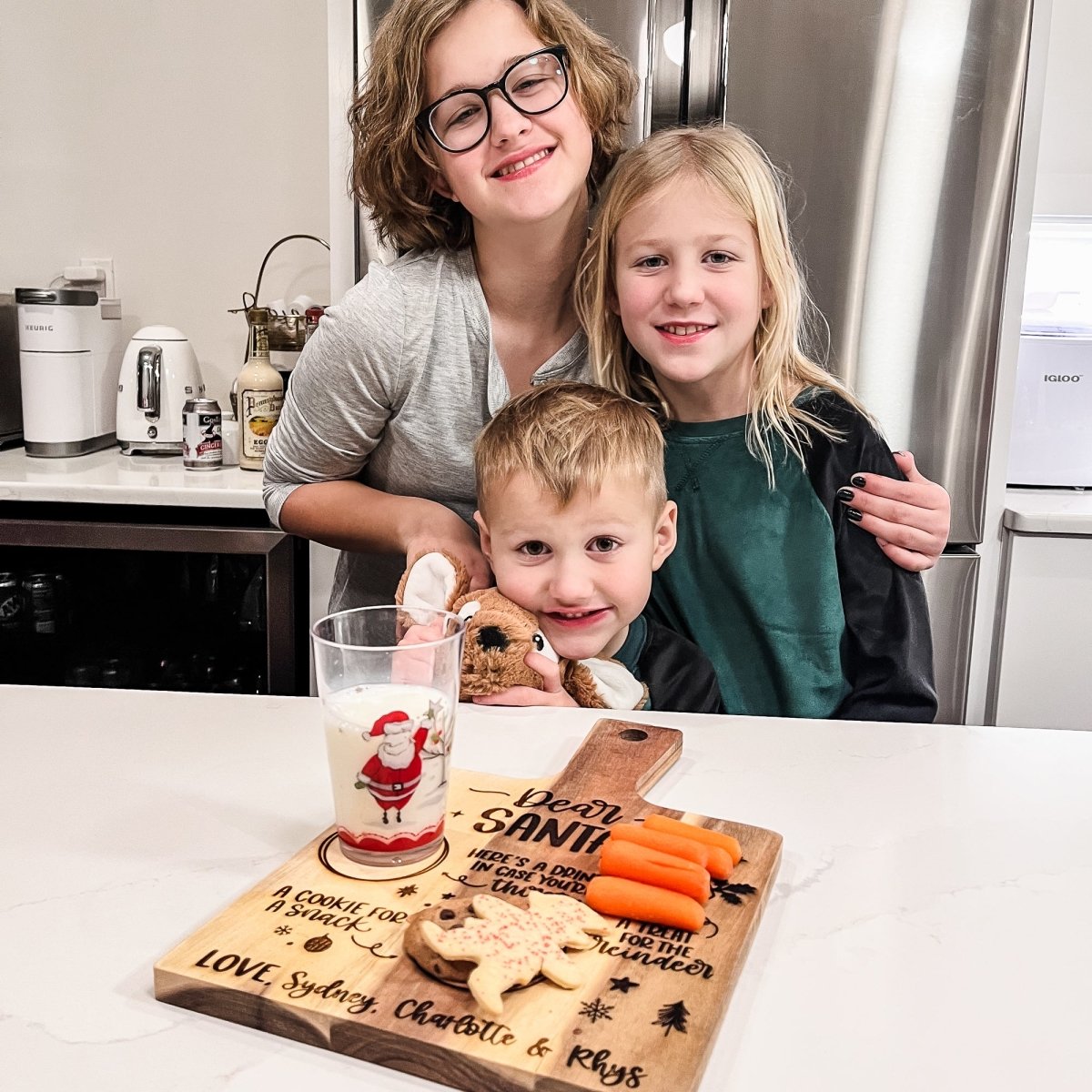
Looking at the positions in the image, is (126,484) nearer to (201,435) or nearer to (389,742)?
(201,435)

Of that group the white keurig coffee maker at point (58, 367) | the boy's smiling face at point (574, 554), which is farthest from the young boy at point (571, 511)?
the white keurig coffee maker at point (58, 367)

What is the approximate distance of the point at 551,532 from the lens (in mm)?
1156

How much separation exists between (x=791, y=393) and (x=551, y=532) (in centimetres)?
43

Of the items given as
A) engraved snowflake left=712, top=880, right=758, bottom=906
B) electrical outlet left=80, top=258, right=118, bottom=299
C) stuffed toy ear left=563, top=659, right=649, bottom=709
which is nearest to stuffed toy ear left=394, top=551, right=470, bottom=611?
stuffed toy ear left=563, top=659, right=649, bottom=709

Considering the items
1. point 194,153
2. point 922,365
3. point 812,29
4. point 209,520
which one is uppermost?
point 812,29

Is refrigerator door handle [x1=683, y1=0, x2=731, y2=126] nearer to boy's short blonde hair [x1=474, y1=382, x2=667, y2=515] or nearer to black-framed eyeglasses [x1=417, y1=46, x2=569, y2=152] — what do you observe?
black-framed eyeglasses [x1=417, y1=46, x2=569, y2=152]

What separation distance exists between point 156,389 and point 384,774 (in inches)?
74.9

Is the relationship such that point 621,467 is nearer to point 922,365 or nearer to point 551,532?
point 551,532

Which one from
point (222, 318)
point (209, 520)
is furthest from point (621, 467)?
point (222, 318)

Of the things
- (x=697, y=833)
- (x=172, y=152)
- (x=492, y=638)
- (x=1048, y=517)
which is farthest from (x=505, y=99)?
(x=172, y=152)

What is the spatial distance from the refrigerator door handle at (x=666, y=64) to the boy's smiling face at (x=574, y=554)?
96cm

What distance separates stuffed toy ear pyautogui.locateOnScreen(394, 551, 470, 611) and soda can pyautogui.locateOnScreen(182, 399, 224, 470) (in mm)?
1229

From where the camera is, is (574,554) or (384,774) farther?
(574,554)

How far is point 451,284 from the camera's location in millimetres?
1422
